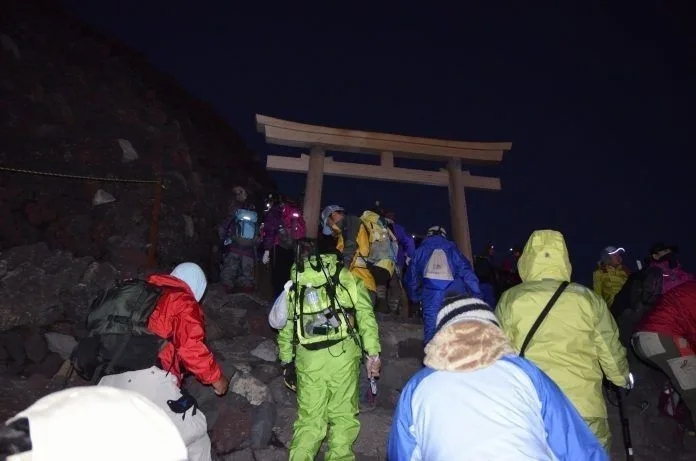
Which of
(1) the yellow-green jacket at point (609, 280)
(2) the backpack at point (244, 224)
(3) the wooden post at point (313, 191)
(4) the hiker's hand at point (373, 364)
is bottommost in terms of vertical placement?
(4) the hiker's hand at point (373, 364)

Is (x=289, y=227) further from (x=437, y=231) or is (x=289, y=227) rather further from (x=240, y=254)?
(x=437, y=231)

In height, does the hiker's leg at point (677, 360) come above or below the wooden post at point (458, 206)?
below

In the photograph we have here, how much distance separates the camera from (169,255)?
9117mm

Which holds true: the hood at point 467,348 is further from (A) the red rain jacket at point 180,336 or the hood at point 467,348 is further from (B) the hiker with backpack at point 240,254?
(B) the hiker with backpack at point 240,254

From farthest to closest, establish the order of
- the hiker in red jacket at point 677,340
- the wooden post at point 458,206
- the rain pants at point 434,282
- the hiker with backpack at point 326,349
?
the wooden post at point 458,206 < the rain pants at point 434,282 < the hiker in red jacket at point 677,340 < the hiker with backpack at point 326,349

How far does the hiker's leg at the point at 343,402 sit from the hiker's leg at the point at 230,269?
14.5ft

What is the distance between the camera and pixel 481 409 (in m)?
2.16

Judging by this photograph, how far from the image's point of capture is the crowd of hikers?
2139 mm

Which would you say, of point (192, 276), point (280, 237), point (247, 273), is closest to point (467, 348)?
point (192, 276)

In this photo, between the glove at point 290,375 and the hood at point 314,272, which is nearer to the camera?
the hood at point 314,272

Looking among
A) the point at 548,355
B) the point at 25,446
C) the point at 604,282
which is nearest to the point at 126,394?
the point at 25,446

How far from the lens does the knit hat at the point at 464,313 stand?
2480 millimetres

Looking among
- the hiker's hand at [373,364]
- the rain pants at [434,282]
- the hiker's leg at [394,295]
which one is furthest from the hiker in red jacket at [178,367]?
the hiker's leg at [394,295]

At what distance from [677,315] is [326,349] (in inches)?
150
